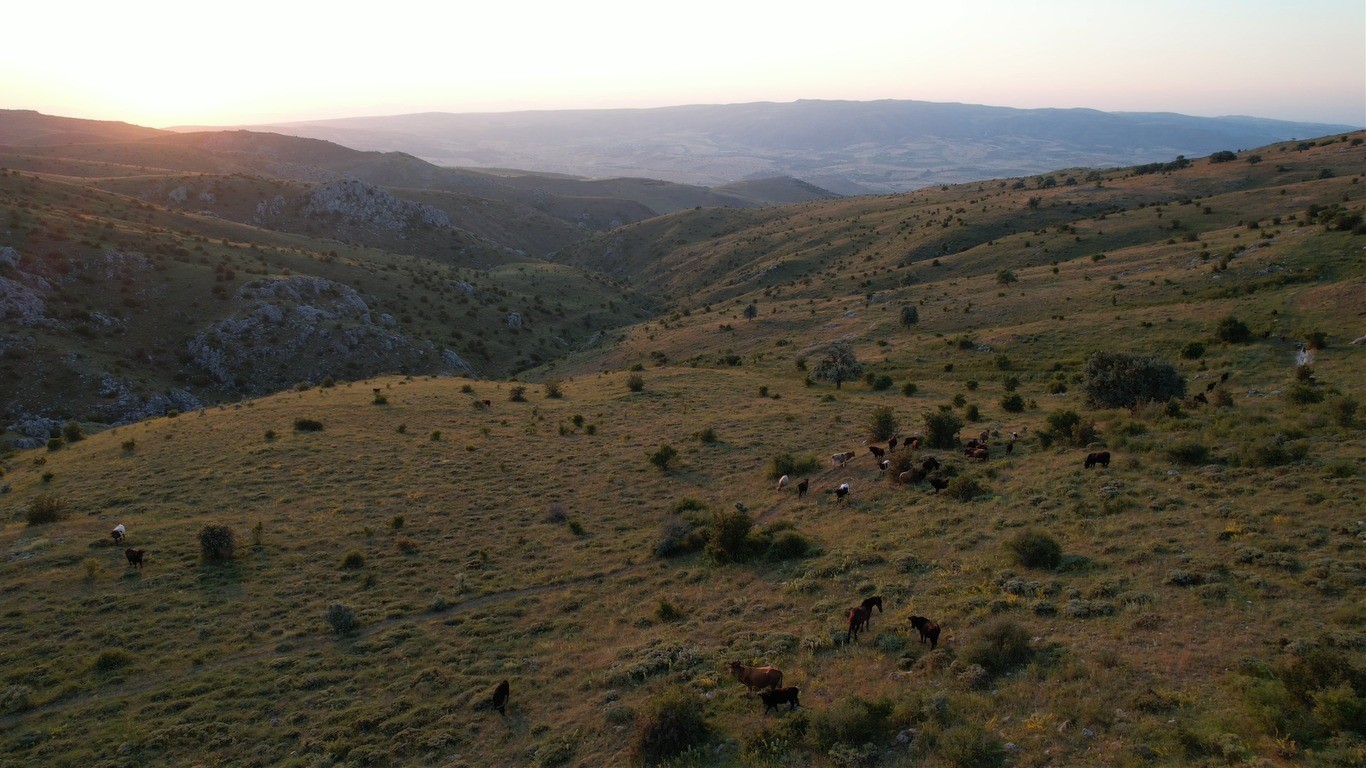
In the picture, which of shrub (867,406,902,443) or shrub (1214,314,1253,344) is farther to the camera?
shrub (1214,314,1253,344)

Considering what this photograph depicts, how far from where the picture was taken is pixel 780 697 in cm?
1241

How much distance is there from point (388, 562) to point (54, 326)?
197 feet

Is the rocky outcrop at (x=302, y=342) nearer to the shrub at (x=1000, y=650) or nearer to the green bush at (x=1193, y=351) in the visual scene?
the green bush at (x=1193, y=351)

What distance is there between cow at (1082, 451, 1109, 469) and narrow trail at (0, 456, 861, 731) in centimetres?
1205

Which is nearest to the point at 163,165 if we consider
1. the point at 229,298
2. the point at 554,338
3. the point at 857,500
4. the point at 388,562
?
the point at 229,298

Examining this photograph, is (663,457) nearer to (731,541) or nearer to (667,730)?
(731,541)

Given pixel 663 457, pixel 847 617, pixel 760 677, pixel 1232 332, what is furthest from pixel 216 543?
pixel 1232 332

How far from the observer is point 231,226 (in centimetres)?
9112

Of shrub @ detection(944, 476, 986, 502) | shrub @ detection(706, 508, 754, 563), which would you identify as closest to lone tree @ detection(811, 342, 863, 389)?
shrub @ detection(944, 476, 986, 502)

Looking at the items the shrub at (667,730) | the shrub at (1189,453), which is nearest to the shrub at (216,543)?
the shrub at (667,730)

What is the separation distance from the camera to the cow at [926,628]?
1357 centimetres

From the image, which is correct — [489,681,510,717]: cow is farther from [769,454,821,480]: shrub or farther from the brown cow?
[769,454,821,480]: shrub

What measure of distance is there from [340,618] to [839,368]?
37.2 meters

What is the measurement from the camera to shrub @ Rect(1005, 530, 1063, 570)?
54.1 ft
